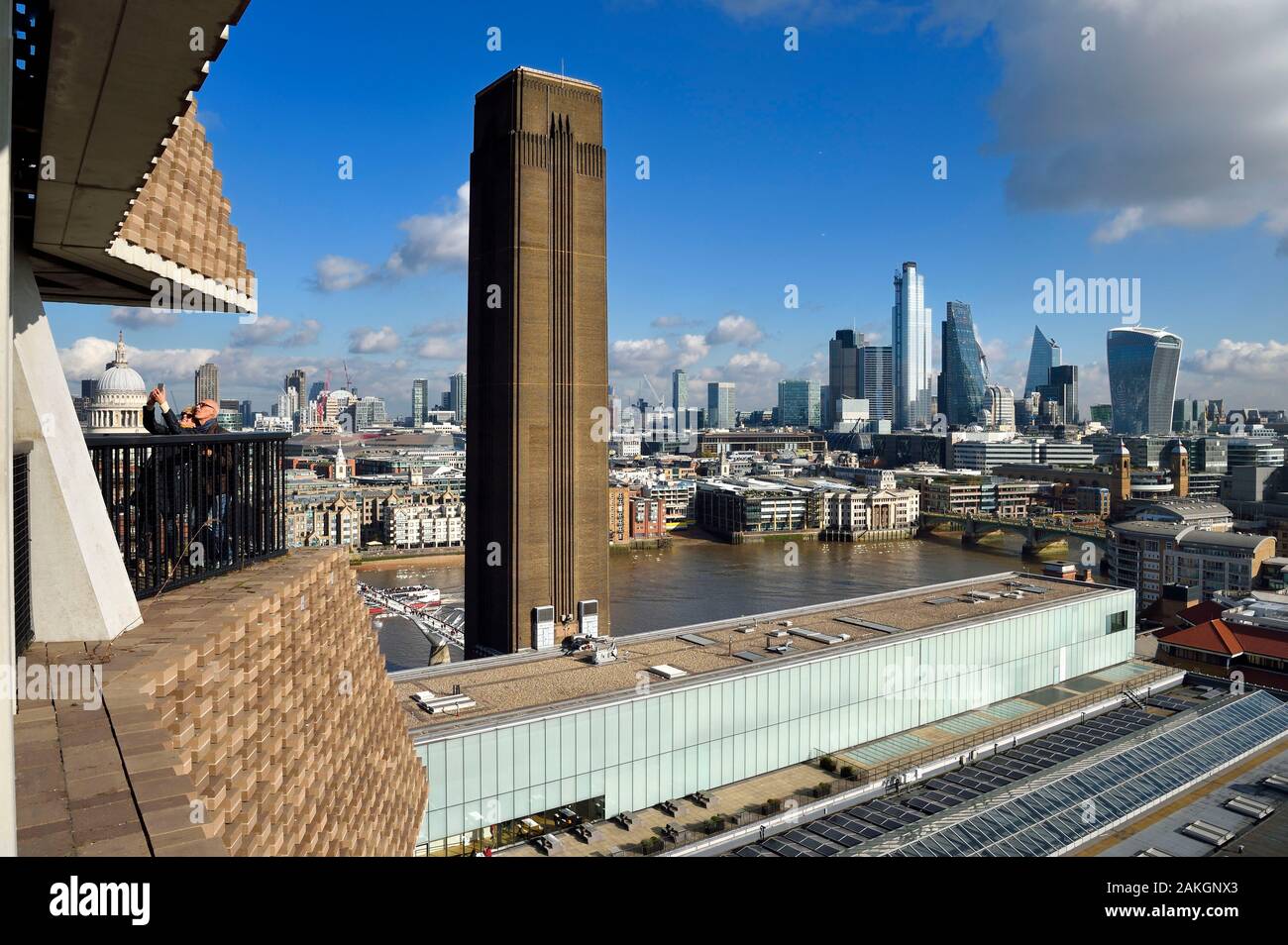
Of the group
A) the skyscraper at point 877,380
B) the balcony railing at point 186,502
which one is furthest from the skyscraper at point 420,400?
the balcony railing at point 186,502

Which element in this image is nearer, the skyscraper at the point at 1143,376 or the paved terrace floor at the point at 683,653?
the paved terrace floor at the point at 683,653

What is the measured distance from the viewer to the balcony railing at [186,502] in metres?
4.01

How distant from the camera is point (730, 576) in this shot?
3584 centimetres

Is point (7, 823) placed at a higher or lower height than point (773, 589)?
higher

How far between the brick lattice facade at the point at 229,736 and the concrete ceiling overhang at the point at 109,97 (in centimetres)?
154

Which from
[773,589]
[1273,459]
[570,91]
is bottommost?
[773,589]

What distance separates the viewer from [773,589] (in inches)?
1273

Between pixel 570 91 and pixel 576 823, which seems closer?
pixel 576 823

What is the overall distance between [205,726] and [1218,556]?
32.6 m

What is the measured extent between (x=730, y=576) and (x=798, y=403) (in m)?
121

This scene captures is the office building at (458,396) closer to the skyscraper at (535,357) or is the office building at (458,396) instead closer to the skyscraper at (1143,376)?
the skyscraper at (1143,376)

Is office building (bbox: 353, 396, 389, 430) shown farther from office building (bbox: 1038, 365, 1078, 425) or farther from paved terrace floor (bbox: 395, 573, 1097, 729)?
paved terrace floor (bbox: 395, 573, 1097, 729)

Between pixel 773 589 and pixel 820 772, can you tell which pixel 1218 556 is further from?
pixel 820 772
